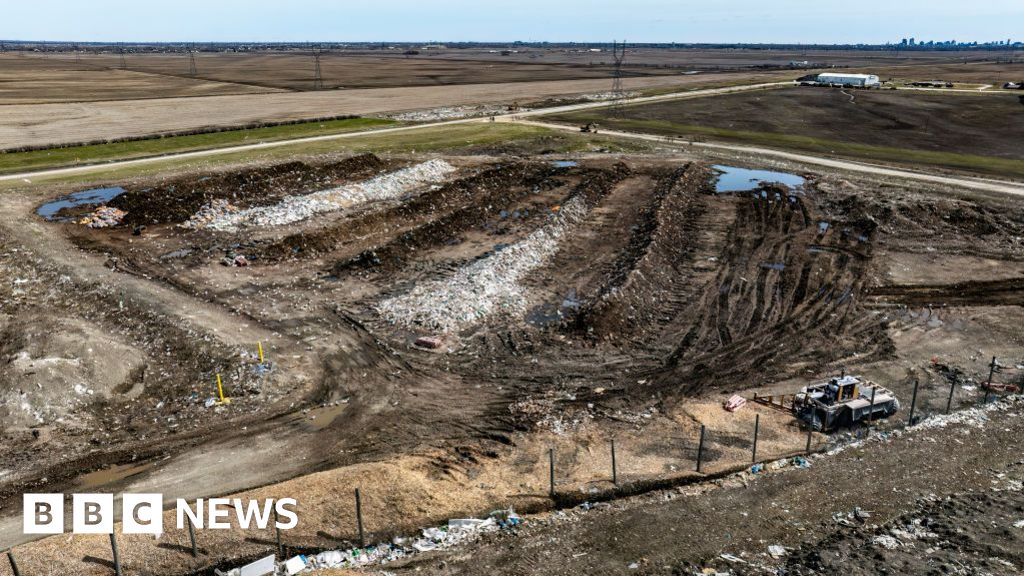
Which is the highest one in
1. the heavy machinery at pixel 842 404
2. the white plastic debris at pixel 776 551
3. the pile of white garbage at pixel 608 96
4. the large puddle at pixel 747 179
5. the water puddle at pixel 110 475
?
the pile of white garbage at pixel 608 96

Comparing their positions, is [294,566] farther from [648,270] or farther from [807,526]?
[648,270]

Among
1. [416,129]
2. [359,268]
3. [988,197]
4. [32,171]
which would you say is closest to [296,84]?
[416,129]

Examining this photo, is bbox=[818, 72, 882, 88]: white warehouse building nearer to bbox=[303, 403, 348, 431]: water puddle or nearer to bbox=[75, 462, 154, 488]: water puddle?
bbox=[303, 403, 348, 431]: water puddle

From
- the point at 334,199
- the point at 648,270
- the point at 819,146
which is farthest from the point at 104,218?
the point at 819,146

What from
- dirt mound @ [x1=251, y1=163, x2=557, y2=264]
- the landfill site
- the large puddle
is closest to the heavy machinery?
the landfill site

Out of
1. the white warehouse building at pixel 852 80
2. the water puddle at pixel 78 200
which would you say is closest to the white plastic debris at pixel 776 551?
the water puddle at pixel 78 200

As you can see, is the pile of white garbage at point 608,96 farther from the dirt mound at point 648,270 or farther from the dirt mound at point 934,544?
the dirt mound at point 934,544
